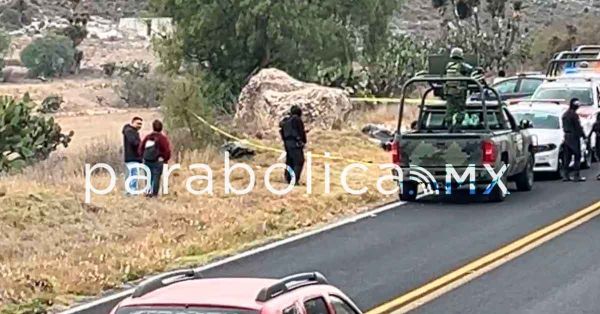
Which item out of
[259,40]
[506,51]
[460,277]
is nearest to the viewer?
[460,277]

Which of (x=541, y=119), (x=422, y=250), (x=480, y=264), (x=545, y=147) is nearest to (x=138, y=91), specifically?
(x=541, y=119)

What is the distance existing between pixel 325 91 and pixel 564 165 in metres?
8.21

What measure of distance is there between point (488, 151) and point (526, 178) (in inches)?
97.5

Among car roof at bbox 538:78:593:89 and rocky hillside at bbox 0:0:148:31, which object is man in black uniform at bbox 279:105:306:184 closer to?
car roof at bbox 538:78:593:89

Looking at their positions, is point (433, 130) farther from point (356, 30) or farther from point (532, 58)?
point (532, 58)

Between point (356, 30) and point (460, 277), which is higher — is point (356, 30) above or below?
above

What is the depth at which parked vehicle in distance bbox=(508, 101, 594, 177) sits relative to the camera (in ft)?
86.6

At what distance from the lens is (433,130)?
23688 millimetres

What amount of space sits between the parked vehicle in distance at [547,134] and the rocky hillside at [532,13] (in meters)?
57.8

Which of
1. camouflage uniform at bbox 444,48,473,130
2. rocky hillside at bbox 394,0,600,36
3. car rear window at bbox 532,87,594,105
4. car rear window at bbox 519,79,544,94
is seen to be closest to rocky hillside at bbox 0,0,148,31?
rocky hillside at bbox 394,0,600,36

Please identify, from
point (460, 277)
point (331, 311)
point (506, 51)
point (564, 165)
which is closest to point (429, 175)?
point (564, 165)

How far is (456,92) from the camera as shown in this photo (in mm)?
22875

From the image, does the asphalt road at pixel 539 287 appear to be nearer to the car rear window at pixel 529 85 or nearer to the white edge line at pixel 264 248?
the white edge line at pixel 264 248

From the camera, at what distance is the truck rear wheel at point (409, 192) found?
22.6m
